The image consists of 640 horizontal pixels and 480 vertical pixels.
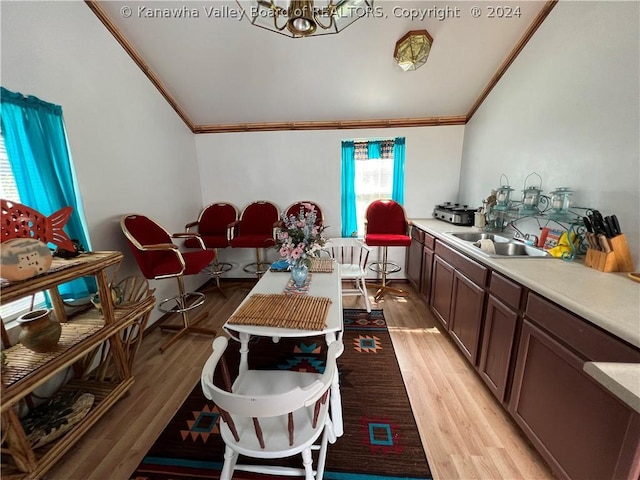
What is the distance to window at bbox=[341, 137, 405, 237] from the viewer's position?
336 cm

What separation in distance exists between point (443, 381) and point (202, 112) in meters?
3.73

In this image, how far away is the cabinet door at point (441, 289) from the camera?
2.27 meters

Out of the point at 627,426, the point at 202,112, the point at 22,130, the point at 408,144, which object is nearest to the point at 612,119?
the point at 627,426

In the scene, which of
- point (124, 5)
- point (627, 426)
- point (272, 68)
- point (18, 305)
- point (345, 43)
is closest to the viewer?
point (627, 426)

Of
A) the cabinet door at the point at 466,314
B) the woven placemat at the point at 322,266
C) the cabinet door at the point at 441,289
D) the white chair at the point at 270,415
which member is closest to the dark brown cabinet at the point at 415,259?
the cabinet door at the point at 441,289

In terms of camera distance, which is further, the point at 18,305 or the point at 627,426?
the point at 18,305

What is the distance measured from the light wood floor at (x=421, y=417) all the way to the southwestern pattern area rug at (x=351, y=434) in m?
0.07

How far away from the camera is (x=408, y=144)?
10.9 feet

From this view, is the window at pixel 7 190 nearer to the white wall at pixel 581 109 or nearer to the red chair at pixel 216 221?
the red chair at pixel 216 221

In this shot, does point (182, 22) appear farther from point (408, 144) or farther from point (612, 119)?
point (612, 119)

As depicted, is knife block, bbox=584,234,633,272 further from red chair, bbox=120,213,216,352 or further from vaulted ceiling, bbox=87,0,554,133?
red chair, bbox=120,213,216,352

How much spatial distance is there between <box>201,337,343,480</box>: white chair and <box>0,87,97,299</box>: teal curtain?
1.48 m

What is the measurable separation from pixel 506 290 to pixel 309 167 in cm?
268

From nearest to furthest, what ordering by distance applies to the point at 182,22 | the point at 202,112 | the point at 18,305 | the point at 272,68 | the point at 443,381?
1. the point at 18,305
2. the point at 443,381
3. the point at 182,22
4. the point at 272,68
5. the point at 202,112
